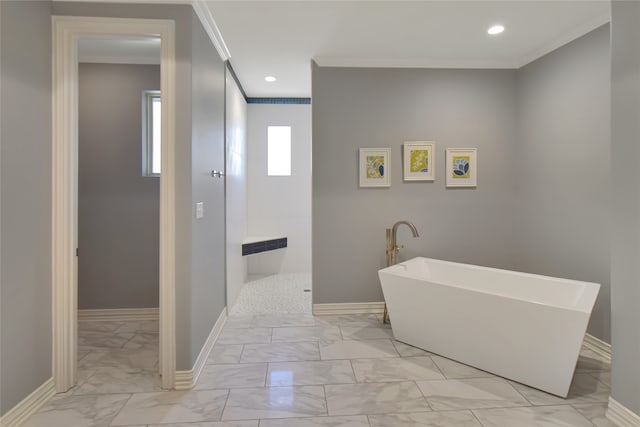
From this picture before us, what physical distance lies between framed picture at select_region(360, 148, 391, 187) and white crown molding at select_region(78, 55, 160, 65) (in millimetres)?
2253

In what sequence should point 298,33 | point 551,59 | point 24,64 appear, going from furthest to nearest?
point 551,59, point 298,33, point 24,64

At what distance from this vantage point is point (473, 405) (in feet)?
6.81

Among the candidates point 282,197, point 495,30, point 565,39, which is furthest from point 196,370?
point 565,39

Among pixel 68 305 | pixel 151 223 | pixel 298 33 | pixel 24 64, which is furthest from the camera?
pixel 151 223

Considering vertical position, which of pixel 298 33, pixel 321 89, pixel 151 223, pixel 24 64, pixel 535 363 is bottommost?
pixel 535 363

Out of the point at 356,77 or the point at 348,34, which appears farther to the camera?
the point at 356,77

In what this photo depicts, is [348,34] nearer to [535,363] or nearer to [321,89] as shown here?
[321,89]

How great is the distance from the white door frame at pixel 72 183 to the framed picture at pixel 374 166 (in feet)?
6.36

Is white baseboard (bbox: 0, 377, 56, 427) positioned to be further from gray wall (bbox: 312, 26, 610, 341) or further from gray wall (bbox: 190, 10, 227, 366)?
gray wall (bbox: 312, 26, 610, 341)

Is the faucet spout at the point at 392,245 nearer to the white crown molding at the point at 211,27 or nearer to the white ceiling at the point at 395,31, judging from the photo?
the white ceiling at the point at 395,31

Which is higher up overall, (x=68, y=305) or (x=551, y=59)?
(x=551, y=59)

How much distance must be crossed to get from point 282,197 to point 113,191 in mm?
2474

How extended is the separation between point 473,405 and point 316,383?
97cm

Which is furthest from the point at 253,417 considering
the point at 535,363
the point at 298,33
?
the point at 298,33
